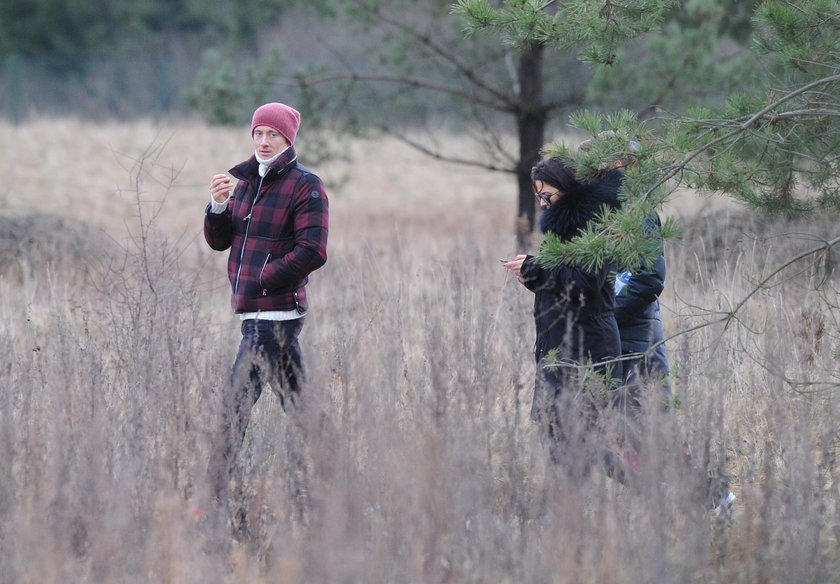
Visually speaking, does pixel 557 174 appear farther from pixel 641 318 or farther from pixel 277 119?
pixel 277 119

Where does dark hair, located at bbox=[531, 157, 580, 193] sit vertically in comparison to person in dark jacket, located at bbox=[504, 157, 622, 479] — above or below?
above

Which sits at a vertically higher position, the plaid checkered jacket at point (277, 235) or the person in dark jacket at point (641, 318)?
the plaid checkered jacket at point (277, 235)

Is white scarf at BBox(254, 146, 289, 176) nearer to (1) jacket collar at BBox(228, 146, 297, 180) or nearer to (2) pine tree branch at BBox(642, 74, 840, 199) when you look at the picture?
(1) jacket collar at BBox(228, 146, 297, 180)

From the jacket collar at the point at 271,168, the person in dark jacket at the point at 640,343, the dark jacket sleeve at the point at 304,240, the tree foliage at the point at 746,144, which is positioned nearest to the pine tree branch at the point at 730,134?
the tree foliage at the point at 746,144

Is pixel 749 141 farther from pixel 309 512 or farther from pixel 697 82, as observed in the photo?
pixel 697 82

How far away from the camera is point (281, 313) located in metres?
4.11

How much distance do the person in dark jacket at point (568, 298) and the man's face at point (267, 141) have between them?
1.02 metres

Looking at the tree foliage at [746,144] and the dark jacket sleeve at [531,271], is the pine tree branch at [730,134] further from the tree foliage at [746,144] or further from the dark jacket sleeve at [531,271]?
the dark jacket sleeve at [531,271]

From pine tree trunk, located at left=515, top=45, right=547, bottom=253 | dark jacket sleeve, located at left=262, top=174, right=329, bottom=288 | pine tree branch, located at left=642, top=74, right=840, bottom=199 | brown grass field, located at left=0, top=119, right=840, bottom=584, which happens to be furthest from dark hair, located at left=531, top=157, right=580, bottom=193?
pine tree trunk, located at left=515, top=45, right=547, bottom=253

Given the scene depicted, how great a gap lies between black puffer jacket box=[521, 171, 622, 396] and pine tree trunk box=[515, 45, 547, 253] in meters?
5.89

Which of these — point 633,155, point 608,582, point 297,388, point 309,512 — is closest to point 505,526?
point 608,582

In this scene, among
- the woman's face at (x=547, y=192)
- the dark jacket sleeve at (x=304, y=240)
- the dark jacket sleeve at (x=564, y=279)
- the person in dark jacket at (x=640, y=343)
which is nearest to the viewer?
the person in dark jacket at (x=640, y=343)

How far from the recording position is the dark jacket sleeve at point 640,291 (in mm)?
4156

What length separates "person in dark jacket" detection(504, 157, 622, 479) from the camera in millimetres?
3812
